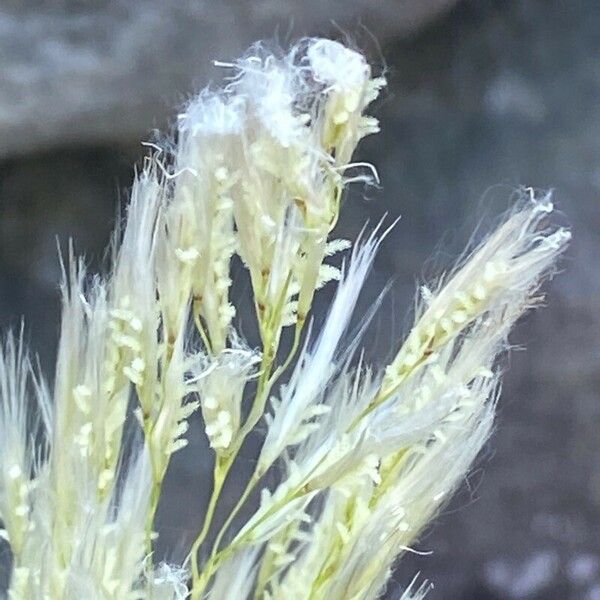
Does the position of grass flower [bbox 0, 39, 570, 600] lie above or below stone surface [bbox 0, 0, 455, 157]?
below

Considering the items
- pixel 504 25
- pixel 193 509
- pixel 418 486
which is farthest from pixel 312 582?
pixel 504 25

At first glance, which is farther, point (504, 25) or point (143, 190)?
point (504, 25)

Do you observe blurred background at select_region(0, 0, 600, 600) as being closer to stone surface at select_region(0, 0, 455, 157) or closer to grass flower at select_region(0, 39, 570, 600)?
stone surface at select_region(0, 0, 455, 157)

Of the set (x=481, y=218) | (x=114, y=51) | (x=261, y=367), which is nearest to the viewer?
(x=261, y=367)

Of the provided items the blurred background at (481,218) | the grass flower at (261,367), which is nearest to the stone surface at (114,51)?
the blurred background at (481,218)

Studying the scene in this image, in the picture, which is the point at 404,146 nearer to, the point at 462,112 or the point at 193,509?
the point at 462,112

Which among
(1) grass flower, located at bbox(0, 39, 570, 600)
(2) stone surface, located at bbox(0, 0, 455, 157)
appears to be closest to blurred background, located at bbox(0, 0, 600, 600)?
(2) stone surface, located at bbox(0, 0, 455, 157)
